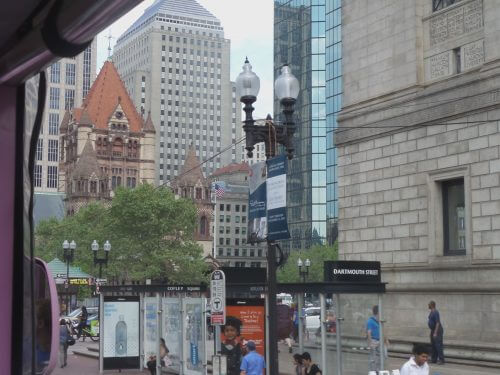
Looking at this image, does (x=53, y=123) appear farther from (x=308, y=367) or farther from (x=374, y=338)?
(x=308, y=367)

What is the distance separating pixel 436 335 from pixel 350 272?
21.7 ft

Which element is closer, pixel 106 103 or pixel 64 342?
pixel 64 342

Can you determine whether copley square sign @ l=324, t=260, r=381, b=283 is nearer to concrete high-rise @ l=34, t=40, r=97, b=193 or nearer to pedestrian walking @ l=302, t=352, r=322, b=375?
pedestrian walking @ l=302, t=352, r=322, b=375

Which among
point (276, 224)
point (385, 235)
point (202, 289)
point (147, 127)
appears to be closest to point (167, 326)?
point (202, 289)

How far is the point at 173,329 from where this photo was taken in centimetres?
2155

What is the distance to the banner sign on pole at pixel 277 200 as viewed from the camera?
1266 cm

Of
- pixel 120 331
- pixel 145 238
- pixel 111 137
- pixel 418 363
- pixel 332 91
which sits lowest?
pixel 120 331

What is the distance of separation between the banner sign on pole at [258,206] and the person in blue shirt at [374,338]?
3246mm

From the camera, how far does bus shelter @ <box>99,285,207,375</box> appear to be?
1994cm

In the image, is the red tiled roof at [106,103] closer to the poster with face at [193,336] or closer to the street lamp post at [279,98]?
the poster with face at [193,336]

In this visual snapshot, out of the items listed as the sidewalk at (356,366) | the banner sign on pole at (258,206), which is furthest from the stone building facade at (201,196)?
the banner sign on pole at (258,206)

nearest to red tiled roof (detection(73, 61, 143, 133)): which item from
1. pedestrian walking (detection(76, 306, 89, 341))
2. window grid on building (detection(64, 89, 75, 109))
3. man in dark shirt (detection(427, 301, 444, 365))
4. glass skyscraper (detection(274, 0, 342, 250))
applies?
window grid on building (detection(64, 89, 75, 109))

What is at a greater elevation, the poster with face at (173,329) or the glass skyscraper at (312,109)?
the glass skyscraper at (312,109)

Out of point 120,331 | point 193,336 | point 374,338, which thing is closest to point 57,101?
point 120,331
